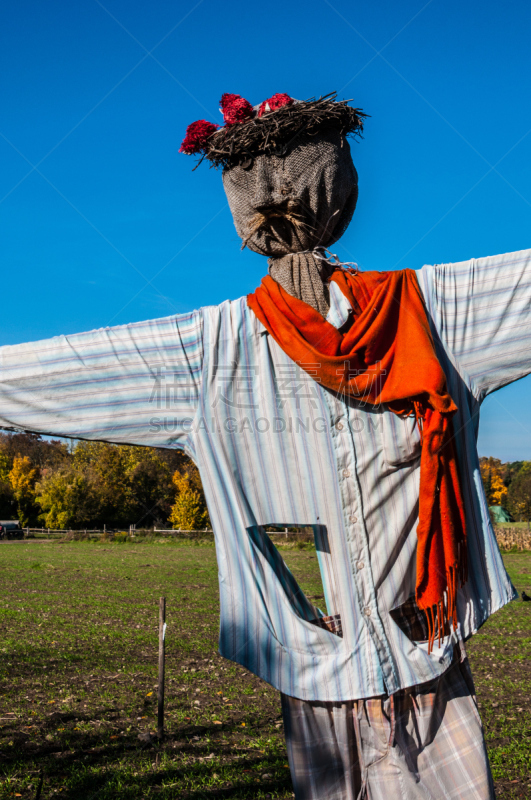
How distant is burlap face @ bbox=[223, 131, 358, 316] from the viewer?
1853 millimetres

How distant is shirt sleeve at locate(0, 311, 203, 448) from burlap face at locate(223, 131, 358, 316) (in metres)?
0.34

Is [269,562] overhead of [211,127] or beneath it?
beneath

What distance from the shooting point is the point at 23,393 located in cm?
168

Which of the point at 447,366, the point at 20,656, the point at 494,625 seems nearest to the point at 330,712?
the point at 447,366

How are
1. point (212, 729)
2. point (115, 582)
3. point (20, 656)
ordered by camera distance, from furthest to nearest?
point (115, 582)
point (20, 656)
point (212, 729)

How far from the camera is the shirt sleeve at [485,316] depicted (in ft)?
5.82

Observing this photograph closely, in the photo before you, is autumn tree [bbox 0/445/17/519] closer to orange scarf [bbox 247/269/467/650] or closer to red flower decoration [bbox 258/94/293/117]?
red flower decoration [bbox 258/94/293/117]

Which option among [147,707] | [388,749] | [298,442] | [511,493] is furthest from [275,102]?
[511,493]

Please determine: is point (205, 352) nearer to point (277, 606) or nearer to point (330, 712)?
point (277, 606)

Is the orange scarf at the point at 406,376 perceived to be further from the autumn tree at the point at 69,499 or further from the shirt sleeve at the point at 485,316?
the autumn tree at the point at 69,499

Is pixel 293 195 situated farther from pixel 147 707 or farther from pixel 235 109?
pixel 147 707

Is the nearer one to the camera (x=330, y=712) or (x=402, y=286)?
(x=330, y=712)

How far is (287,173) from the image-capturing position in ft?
6.09

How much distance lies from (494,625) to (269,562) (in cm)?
1220
